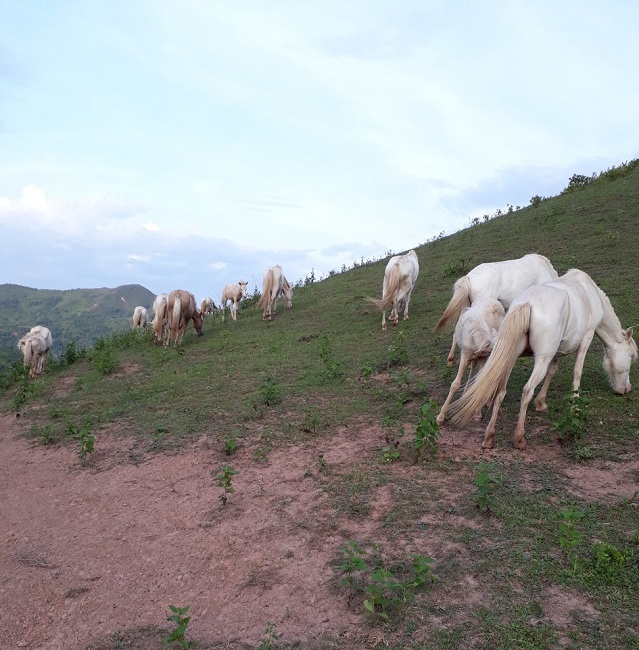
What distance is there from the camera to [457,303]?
7.64 metres

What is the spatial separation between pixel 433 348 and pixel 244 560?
21.1ft

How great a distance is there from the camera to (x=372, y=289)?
16.3 m

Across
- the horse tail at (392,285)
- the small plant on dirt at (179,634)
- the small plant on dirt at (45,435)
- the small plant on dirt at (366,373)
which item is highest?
the horse tail at (392,285)

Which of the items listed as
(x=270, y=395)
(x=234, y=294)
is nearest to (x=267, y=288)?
(x=234, y=294)

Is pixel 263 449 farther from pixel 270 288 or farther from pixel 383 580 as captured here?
pixel 270 288

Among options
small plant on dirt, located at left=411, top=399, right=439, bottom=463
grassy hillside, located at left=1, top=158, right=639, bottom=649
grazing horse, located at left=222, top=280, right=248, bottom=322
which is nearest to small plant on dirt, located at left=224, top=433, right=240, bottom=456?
grassy hillside, located at left=1, top=158, right=639, bottom=649

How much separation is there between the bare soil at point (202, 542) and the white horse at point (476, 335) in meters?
0.63

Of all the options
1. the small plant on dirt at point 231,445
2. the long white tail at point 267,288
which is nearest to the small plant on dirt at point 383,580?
the small plant on dirt at point 231,445

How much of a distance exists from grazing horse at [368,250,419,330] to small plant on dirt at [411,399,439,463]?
20.4ft

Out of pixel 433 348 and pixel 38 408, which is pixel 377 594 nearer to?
pixel 433 348

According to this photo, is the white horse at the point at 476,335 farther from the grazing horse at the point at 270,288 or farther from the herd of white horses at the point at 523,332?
the grazing horse at the point at 270,288

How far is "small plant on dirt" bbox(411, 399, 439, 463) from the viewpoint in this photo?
546 centimetres

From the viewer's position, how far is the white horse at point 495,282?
7668 mm

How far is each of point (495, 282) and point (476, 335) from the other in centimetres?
193
